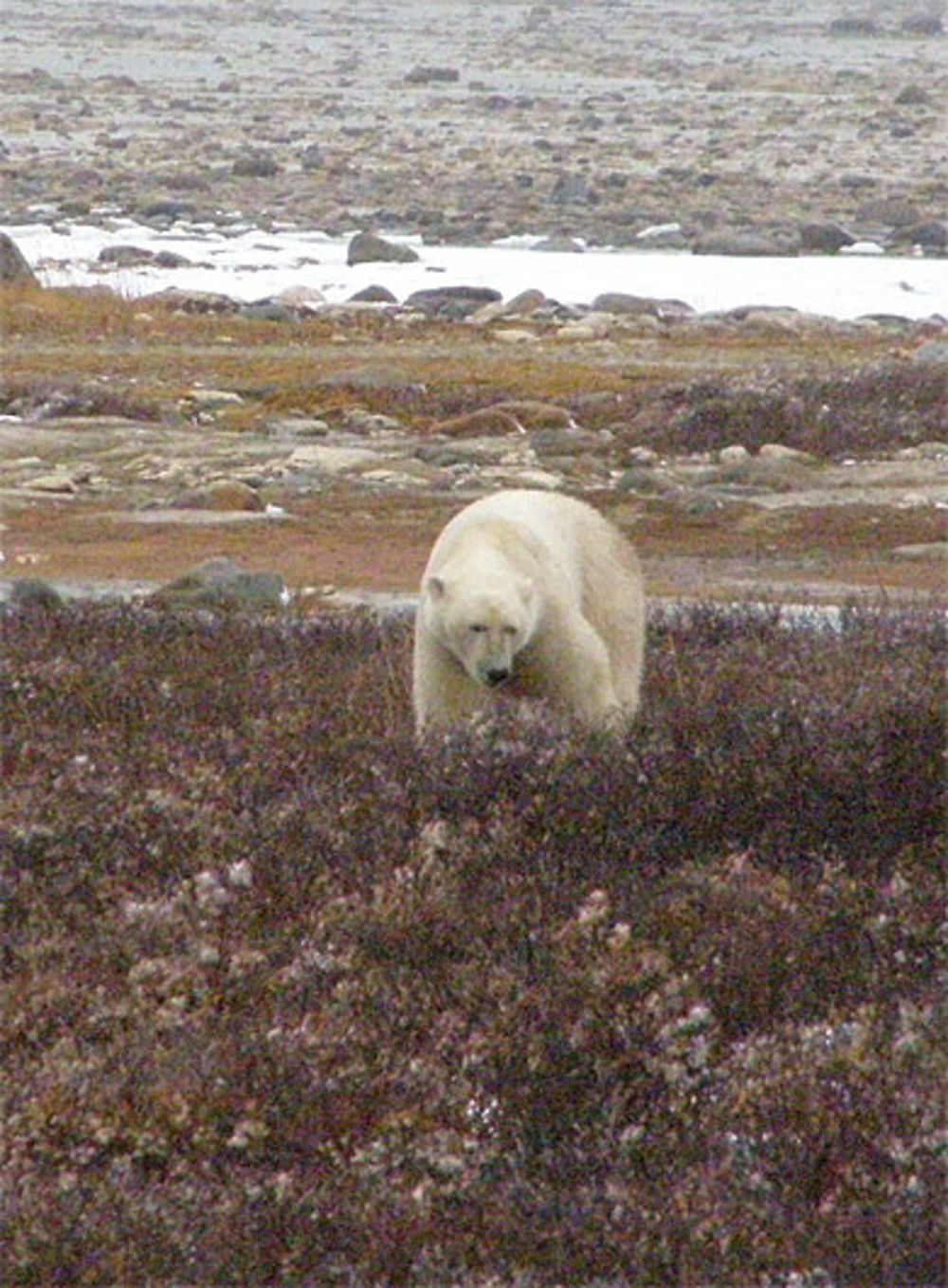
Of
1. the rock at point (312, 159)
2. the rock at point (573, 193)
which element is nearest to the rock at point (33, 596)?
the rock at point (573, 193)

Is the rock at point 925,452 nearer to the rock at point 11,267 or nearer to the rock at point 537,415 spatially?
the rock at point 537,415

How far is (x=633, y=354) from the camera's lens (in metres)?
24.3

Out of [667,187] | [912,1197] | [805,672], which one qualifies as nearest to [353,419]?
[805,672]

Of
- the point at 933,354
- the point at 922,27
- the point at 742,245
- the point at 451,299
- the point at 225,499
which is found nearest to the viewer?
the point at 225,499

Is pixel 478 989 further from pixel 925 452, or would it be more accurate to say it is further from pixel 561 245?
pixel 561 245

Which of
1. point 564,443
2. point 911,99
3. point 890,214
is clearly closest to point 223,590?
point 564,443

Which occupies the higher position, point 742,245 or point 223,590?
point 742,245

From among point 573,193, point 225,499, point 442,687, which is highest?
point 573,193

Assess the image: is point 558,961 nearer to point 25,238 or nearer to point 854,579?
point 854,579

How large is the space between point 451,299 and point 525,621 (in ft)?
74.5

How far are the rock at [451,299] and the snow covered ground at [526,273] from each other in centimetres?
80

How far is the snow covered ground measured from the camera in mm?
31469

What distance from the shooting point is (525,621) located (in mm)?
7234

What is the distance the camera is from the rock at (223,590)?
430 inches
